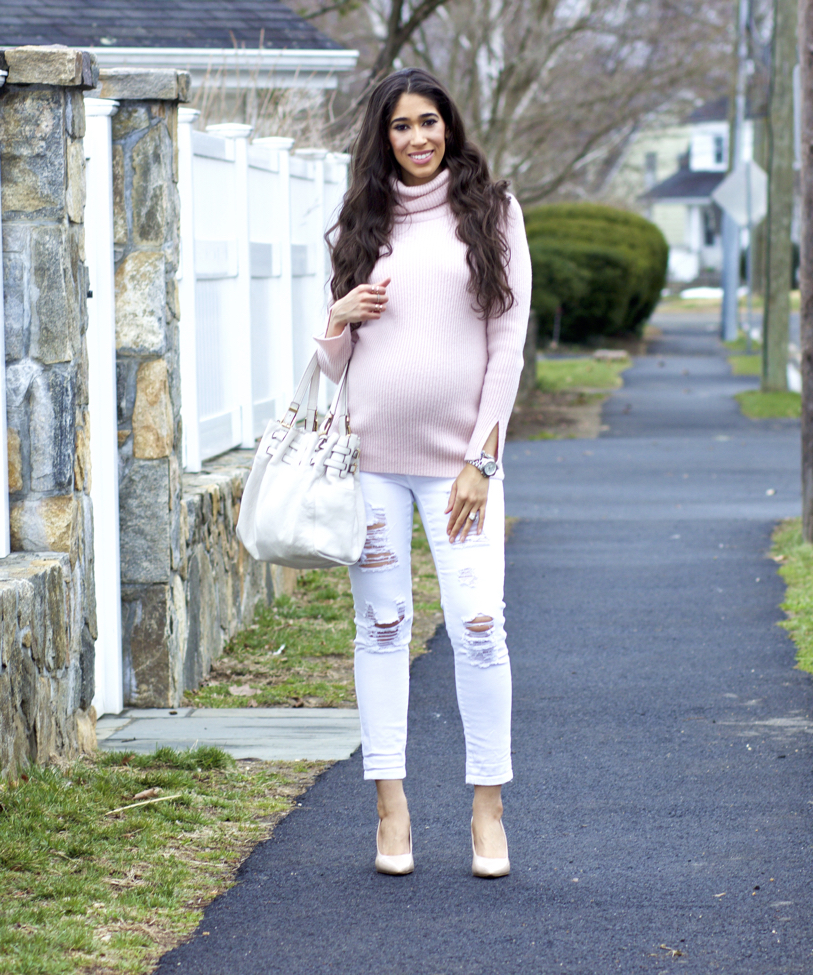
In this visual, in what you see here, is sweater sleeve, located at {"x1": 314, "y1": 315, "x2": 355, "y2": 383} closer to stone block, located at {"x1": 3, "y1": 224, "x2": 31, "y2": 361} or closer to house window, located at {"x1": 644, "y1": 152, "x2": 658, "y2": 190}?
stone block, located at {"x1": 3, "y1": 224, "x2": 31, "y2": 361}

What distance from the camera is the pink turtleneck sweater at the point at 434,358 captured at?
3494mm

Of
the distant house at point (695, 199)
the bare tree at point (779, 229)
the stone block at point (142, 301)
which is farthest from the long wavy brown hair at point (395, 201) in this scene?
the distant house at point (695, 199)

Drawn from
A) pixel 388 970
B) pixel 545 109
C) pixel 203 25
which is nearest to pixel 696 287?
pixel 545 109

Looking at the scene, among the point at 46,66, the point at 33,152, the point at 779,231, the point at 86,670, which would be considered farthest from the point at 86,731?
the point at 779,231

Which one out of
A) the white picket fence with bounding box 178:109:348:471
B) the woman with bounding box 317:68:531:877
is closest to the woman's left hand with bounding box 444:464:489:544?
the woman with bounding box 317:68:531:877

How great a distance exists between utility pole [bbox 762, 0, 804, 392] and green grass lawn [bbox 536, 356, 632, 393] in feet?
8.08

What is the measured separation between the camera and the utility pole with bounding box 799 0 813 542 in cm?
838

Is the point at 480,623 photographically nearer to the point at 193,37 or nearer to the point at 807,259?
→ the point at 807,259

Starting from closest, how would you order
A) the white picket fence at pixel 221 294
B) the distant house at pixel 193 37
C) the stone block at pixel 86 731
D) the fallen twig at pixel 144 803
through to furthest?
the fallen twig at pixel 144 803 → the stone block at pixel 86 731 → the white picket fence at pixel 221 294 → the distant house at pixel 193 37

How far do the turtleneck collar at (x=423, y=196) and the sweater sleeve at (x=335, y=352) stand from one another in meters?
0.32

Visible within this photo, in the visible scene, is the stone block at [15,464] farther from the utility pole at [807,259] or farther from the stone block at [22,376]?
the utility pole at [807,259]

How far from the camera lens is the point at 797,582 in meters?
7.54

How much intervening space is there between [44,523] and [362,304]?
1.53 m

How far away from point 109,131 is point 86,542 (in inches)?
57.2
